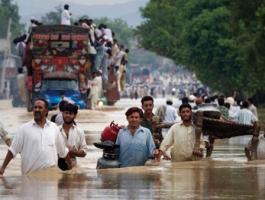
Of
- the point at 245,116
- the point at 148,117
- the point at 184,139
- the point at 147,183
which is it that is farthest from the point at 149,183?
the point at 245,116

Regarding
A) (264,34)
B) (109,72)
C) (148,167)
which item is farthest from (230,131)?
(109,72)

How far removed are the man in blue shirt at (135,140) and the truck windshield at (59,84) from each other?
1629 inches

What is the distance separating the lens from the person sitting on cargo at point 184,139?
1756cm

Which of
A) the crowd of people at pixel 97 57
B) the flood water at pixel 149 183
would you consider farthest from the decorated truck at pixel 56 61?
the flood water at pixel 149 183

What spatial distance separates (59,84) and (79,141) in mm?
41851

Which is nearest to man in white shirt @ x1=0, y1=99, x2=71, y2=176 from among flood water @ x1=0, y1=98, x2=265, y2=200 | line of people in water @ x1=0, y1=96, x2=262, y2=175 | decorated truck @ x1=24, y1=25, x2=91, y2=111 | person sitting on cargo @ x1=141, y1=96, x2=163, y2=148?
line of people in water @ x1=0, y1=96, x2=262, y2=175

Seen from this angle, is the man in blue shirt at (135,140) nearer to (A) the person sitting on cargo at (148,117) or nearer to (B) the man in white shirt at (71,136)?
(B) the man in white shirt at (71,136)

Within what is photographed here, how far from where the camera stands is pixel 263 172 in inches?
664

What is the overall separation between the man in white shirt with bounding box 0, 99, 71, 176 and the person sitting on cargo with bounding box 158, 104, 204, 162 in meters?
2.35

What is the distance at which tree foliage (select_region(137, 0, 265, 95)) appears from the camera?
5097 cm

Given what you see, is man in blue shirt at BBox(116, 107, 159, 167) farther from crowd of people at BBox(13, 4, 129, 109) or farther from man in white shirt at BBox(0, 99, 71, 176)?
crowd of people at BBox(13, 4, 129, 109)

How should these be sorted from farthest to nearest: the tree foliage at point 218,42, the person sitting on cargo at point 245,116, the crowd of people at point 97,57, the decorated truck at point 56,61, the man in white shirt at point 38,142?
the crowd of people at point 97,57
the decorated truck at point 56,61
the tree foliage at point 218,42
the person sitting on cargo at point 245,116
the man in white shirt at point 38,142

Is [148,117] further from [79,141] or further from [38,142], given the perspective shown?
[38,142]

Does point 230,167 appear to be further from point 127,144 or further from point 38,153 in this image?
point 38,153
